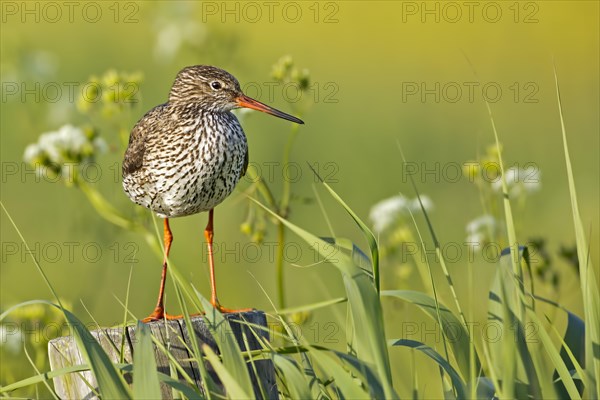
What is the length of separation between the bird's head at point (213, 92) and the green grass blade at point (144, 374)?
2.68 m

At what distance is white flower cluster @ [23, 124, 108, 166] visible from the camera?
5797mm

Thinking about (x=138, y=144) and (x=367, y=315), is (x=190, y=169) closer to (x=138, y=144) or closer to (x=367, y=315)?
(x=138, y=144)

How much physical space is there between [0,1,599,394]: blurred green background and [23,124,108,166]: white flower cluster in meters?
0.30

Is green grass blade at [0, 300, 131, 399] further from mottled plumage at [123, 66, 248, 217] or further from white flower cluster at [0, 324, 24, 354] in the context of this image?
white flower cluster at [0, 324, 24, 354]

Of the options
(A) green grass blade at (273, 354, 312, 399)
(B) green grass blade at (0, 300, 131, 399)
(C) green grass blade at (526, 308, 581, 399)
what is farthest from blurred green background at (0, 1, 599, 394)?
(B) green grass blade at (0, 300, 131, 399)

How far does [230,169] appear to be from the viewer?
5238mm

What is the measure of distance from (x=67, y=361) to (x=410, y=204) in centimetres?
310

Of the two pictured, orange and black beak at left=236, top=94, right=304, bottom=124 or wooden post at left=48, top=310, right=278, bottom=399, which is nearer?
wooden post at left=48, top=310, right=278, bottom=399

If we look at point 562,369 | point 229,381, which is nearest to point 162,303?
point 229,381

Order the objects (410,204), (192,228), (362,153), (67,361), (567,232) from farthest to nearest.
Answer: (362,153)
(567,232)
(192,228)
(410,204)
(67,361)

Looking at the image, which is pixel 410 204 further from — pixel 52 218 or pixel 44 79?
pixel 52 218

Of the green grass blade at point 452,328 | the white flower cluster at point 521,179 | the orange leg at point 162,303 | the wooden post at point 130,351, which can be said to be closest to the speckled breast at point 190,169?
the orange leg at point 162,303

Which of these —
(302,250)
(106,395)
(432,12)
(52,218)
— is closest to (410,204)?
(302,250)

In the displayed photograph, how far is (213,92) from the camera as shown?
566cm
